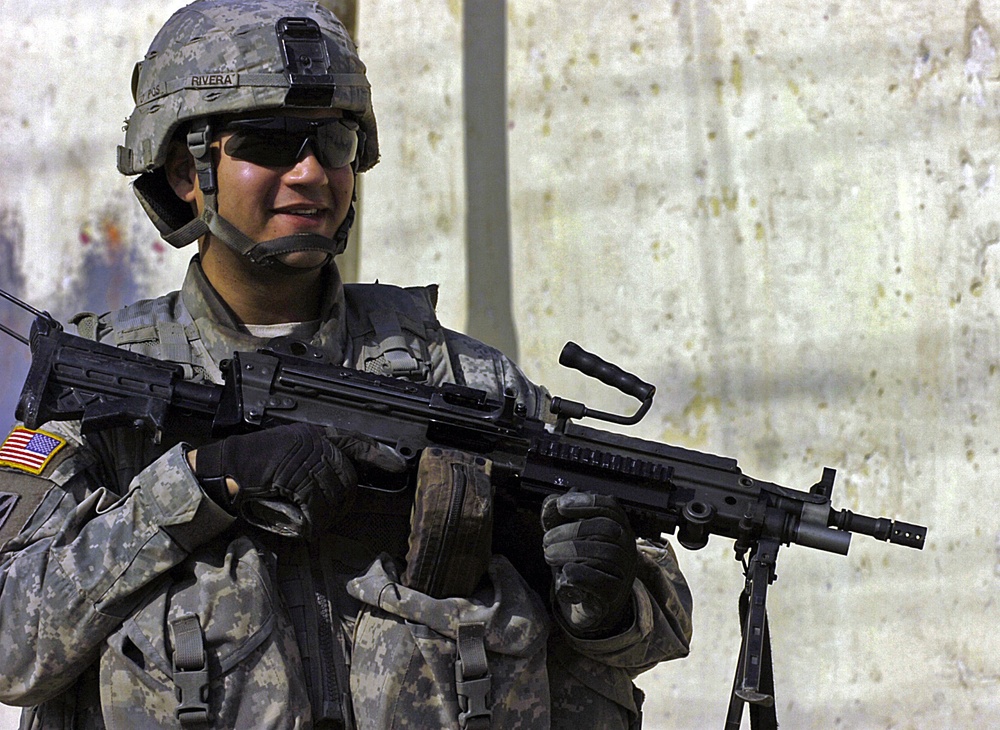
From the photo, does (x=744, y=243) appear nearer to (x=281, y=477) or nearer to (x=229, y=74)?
(x=229, y=74)

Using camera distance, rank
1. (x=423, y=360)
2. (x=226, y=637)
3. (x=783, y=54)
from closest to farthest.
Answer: (x=226, y=637)
(x=423, y=360)
(x=783, y=54)

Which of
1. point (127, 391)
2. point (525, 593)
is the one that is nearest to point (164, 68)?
point (127, 391)

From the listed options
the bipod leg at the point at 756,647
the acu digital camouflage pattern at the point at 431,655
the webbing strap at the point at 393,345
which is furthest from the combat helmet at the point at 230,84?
the bipod leg at the point at 756,647

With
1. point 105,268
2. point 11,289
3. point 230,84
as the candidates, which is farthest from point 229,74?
point 11,289

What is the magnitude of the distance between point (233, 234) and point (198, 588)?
65 cm

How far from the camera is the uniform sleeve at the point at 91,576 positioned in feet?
7.10

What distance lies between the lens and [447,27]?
174 inches

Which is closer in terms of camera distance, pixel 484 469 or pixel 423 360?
pixel 484 469

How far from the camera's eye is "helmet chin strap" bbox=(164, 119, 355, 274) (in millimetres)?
2430

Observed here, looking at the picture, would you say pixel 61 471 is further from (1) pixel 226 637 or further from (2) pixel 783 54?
(2) pixel 783 54

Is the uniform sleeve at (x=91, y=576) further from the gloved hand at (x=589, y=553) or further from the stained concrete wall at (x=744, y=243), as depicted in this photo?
the stained concrete wall at (x=744, y=243)

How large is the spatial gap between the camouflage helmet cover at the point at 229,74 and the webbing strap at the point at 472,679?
3.24 feet

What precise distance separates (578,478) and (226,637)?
0.63m

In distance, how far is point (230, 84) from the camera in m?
2.49
